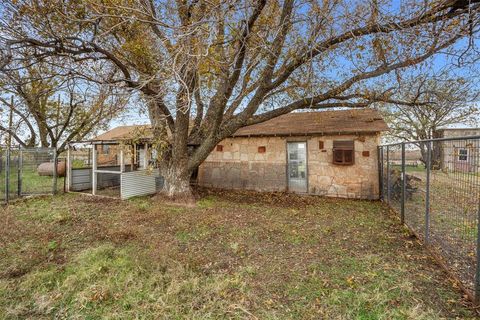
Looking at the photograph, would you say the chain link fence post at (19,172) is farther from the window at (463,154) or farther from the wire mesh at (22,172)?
the window at (463,154)

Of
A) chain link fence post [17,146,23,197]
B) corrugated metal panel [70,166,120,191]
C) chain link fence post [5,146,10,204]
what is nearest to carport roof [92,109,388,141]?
corrugated metal panel [70,166,120,191]

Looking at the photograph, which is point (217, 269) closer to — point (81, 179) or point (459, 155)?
point (459, 155)

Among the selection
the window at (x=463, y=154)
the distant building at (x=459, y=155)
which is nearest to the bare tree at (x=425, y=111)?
the distant building at (x=459, y=155)

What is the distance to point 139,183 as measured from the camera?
28.7 feet

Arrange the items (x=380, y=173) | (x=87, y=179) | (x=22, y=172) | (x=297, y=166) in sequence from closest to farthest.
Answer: (x=380, y=173) < (x=22, y=172) < (x=297, y=166) < (x=87, y=179)

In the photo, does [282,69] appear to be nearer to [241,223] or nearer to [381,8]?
[381,8]

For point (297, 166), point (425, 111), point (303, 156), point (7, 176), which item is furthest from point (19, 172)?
point (425, 111)

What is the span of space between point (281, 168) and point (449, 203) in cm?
598

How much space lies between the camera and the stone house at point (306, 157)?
8.22 meters

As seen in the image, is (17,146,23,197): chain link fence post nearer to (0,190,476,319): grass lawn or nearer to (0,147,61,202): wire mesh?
(0,147,61,202): wire mesh

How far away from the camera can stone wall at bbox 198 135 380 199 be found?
820 cm

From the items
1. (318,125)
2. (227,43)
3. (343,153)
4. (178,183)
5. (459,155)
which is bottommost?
(178,183)

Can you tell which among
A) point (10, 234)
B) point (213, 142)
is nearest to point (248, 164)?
point (213, 142)

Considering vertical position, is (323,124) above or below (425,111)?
below
